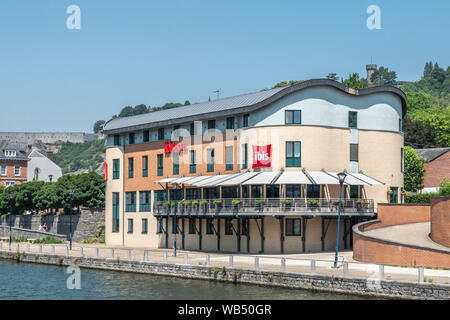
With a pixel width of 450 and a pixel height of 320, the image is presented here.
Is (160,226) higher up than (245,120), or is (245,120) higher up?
(245,120)

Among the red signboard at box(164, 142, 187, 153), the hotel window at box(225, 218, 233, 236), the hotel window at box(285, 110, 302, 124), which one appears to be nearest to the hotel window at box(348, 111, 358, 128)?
the hotel window at box(285, 110, 302, 124)

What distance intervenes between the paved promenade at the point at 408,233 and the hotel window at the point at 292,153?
796 centimetres

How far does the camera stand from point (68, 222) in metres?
83.6

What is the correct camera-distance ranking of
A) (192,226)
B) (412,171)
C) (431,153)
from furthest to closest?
(431,153) → (412,171) → (192,226)

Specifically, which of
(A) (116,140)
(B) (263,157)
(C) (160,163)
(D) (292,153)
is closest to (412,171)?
(C) (160,163)

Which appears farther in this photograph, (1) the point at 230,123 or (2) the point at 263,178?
(1) the point at 230,123

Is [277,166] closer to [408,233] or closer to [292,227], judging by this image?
[292,227]

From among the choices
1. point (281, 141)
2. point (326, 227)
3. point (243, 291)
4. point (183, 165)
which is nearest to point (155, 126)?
point (183, 165)

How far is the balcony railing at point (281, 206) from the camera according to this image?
5431 cm

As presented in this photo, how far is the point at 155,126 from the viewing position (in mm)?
66438

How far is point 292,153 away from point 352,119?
6303mm

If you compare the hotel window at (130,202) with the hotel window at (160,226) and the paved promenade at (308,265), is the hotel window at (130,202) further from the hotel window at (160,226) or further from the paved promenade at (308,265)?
the paved promenade at (308,265)

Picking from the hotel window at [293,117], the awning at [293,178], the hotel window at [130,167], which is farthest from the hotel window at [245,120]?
the hotel window at [130,167]
